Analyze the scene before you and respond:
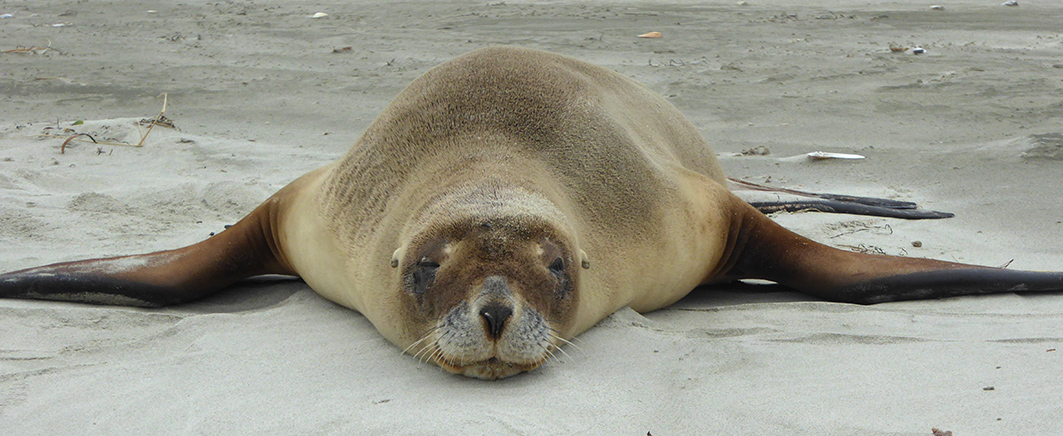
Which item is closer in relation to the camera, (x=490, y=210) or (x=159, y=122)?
(x=490, y=210)

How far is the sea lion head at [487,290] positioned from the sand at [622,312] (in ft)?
0.35

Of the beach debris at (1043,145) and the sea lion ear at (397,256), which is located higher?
the sea lion ear at (397,256)

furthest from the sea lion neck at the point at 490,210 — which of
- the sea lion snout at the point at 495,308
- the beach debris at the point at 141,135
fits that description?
the beach debris at the point at 141,135

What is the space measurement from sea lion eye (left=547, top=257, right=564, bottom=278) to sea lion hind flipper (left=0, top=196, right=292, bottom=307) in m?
1.82

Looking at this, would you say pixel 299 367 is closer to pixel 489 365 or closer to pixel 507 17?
pixel 489 365

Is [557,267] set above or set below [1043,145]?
above

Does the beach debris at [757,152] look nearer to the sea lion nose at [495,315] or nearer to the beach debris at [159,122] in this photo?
the beach debris at [159,122]

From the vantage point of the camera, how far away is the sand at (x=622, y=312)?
2652mm

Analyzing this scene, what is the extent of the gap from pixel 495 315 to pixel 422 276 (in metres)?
0.37

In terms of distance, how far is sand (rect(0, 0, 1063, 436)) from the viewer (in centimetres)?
265

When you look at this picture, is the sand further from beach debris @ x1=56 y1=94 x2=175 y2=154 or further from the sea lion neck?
the sea lion neck

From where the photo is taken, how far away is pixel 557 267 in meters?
3.06

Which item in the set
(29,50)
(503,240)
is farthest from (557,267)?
(29,50)

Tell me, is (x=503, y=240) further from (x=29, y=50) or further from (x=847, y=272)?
A: (x=29, y=50)
